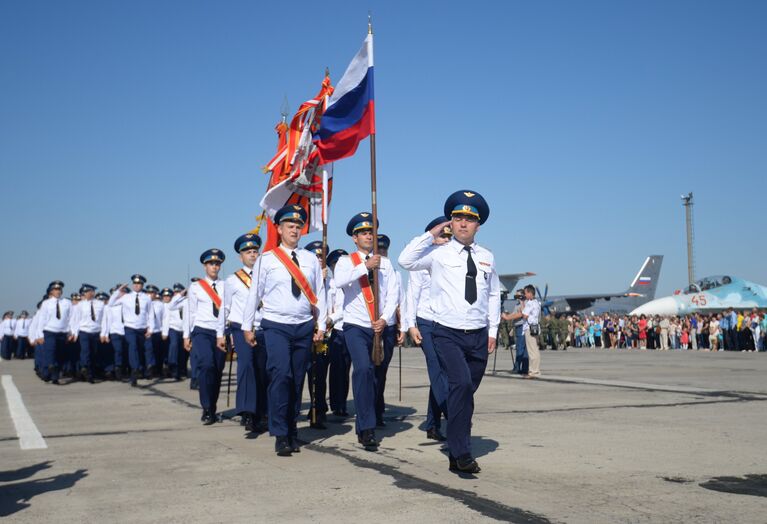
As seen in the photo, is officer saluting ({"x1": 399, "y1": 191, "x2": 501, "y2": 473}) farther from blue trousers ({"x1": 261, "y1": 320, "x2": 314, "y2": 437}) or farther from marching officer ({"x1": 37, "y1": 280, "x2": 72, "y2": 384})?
marching officer ({"x1": 37, "y1": 280, "x2": 72, "y2": 384})

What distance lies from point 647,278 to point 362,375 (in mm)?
70699

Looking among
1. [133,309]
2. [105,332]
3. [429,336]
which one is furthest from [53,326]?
[429,336]

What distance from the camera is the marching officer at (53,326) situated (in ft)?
56.6

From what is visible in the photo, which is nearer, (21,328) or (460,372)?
(460,372)

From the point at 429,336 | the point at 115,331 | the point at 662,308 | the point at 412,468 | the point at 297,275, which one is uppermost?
the point at 662,308

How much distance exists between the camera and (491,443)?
6.89 m

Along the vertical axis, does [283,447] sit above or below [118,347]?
below

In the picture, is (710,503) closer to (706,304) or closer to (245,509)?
(245,509)

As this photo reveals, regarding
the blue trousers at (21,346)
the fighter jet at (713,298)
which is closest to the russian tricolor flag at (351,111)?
the blue trousers at (21,346)

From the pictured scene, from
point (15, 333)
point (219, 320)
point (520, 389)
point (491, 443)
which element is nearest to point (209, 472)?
point (491, 443)

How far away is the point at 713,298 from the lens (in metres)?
46.2

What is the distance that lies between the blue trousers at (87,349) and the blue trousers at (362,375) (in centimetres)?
1172

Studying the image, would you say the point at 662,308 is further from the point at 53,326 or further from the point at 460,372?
the point at 460,372

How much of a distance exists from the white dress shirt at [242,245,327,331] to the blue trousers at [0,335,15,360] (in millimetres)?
35537
